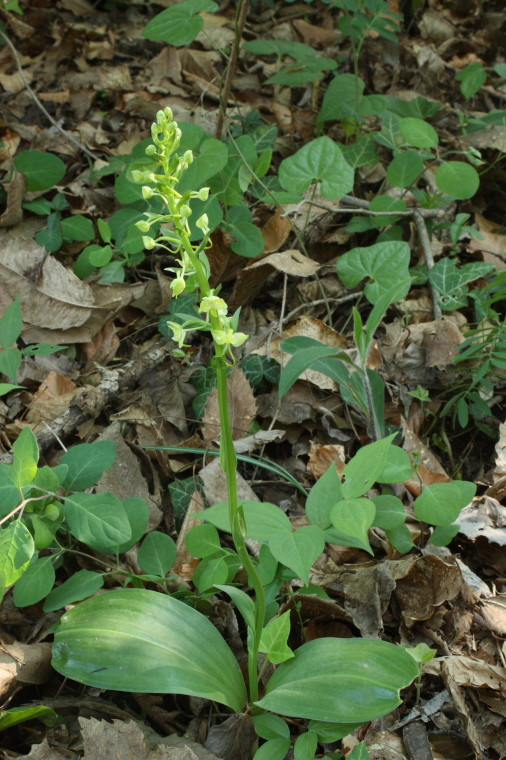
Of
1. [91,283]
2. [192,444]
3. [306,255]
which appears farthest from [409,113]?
[192,444]

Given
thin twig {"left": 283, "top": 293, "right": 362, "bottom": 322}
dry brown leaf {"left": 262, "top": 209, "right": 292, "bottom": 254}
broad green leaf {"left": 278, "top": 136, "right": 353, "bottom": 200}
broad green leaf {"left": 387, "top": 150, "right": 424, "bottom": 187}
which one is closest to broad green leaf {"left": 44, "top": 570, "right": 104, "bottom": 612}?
thin twig {"left": 283, "top": 293, "right": 362, "bottom": 322}

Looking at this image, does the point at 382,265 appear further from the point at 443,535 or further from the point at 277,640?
the point at 277,640

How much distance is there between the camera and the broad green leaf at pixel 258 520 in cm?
187

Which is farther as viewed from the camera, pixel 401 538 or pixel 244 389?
pixel 244 389

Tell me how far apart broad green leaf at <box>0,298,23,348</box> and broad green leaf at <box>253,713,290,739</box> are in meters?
1.55

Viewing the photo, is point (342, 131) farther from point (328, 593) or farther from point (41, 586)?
point (41, 586)

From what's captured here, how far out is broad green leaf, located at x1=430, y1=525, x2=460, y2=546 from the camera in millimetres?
2262

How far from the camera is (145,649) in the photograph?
1.80m

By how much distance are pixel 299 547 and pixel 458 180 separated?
2069 millimetres

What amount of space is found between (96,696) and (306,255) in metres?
2.24

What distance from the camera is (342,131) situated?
4219 millimetres

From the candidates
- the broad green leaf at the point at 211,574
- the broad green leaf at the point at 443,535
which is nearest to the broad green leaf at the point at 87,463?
the broad green leaf at the point at 211,574

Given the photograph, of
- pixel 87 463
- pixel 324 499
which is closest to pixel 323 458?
pixel 324 499

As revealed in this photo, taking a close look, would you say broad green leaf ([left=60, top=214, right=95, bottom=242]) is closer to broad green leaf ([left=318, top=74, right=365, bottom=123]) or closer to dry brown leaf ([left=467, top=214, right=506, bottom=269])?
broad green leaf ([left=318, top=74, right=365, bottom=123])
